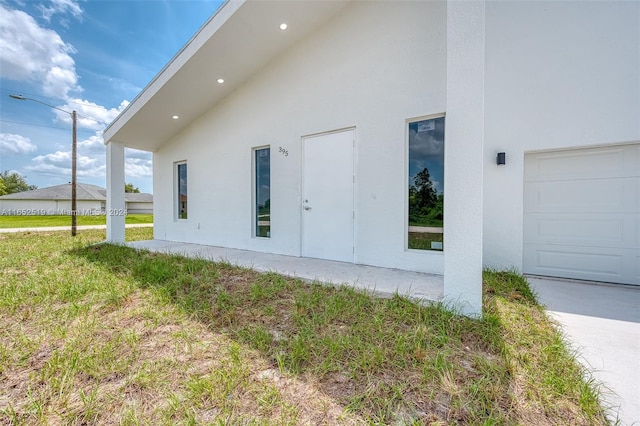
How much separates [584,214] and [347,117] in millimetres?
3672

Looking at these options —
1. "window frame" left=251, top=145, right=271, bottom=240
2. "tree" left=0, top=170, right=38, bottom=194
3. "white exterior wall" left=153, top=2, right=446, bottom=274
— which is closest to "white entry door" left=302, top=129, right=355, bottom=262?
"white exterior wall" left=153, top=2, right=446, bottom=274

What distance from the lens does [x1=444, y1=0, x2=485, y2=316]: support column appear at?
7.64 feet

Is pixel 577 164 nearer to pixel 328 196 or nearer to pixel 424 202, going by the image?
pixel 424 202

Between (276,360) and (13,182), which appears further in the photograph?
(13,182)

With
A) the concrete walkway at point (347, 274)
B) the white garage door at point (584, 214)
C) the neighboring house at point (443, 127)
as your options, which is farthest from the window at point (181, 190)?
the white garage door at point (584, 214)

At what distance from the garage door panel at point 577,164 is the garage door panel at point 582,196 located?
0.31ft

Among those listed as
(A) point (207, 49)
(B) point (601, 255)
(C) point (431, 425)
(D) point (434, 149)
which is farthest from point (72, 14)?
(B) point (601, 255)

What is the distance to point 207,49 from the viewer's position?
186 inches

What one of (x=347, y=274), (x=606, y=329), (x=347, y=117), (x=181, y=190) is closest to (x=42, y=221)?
(x=181, y=190)

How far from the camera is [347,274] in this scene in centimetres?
387

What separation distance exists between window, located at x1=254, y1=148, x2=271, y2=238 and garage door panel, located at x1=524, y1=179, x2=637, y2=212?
4.49 meters

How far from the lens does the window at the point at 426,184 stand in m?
3.92

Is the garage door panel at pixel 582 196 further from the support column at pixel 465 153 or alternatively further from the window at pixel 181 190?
the window at pixel 181 190

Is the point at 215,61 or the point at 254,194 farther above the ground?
the point at 215,61
